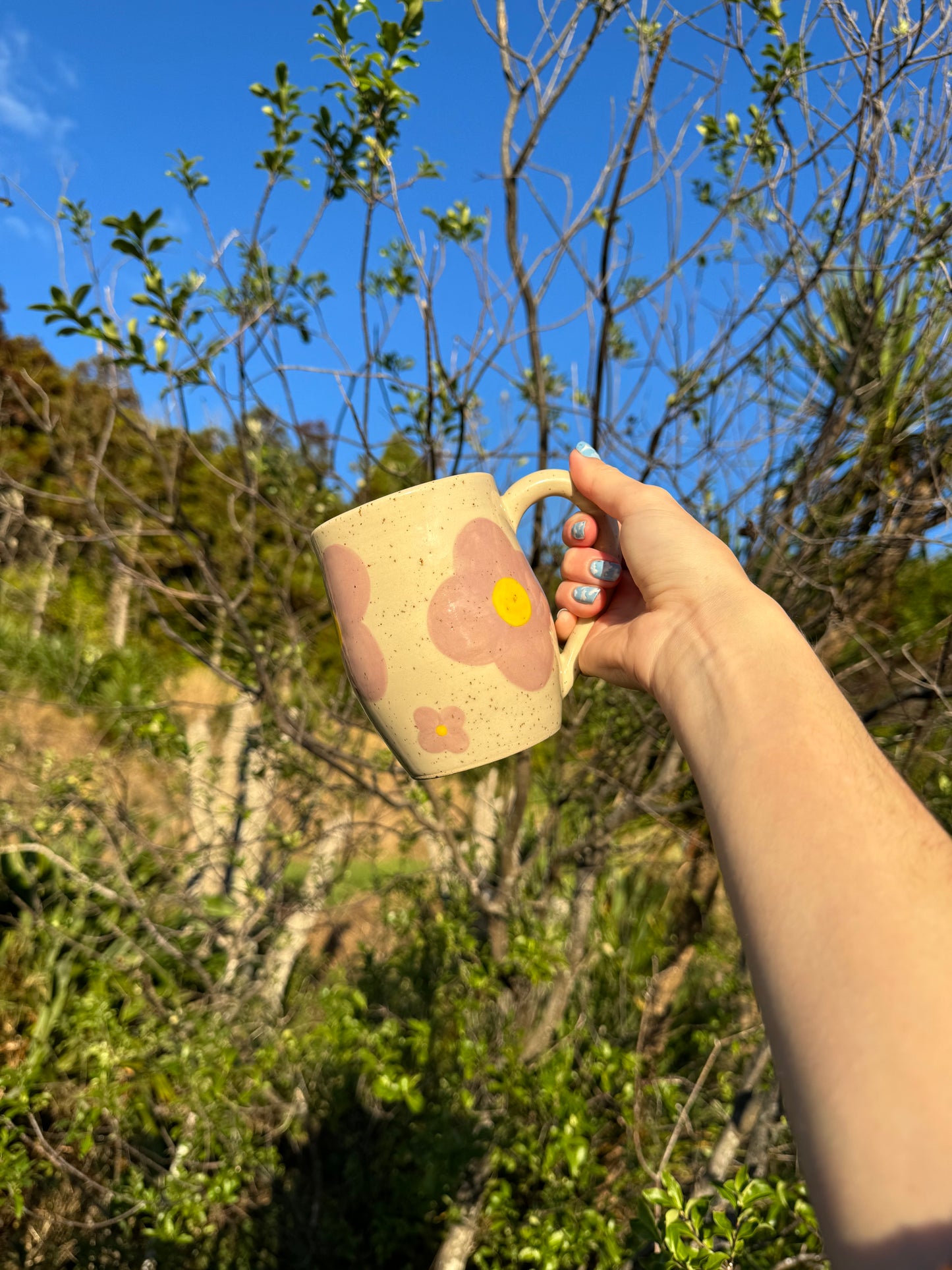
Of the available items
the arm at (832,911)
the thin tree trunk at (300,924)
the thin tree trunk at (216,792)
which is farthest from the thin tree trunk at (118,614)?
the arm at (832,911)

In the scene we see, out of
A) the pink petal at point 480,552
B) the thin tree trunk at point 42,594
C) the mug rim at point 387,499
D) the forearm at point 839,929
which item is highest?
the thin tree trunk at point 42,594

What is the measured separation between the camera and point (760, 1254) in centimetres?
139

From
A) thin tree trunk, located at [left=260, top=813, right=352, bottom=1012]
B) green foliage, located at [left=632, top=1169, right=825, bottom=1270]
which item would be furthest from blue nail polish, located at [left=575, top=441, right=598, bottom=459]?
thin tree trunk, located at [left=260, top=813, right=352, bottom=1012]

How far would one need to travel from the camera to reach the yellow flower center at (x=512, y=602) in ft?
3.31

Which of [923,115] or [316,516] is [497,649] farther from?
[316,516]

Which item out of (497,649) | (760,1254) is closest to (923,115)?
(497,649)

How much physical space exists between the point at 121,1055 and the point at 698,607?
6.11 ft

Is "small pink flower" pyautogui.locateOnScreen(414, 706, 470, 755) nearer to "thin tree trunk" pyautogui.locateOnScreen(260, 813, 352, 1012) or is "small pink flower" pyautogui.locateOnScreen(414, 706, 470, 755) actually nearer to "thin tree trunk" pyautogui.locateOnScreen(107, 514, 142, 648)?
"thin tree trunk" pyautogui.locateOnScreen(260, 813, 352, 1012)

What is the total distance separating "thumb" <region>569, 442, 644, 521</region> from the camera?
1.18 meters

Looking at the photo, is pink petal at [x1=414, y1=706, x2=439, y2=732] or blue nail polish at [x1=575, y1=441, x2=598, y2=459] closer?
pink petal at [x1=414, y1=706, x2=439, y2=732]

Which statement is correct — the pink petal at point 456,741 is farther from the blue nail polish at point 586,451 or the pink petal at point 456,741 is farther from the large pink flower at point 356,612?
the blue nail polish at point 586,451

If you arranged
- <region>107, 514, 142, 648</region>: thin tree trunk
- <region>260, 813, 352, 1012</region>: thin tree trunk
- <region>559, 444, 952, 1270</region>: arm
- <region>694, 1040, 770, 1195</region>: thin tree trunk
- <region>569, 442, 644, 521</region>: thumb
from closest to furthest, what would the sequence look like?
1. <region>559, 444, 952, 1270</region>: arm
2. <region>569, 442, 644, 521</region>: thumb
3. <region>694, 1040, 770, 1195</region>: thin tree trunk
4. <region>260, 813, 352, 1012</region>: thin tree trunk
5. <region>107, 514, 142, 648</region>: thin tree trunk

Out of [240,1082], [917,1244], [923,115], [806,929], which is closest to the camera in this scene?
[917,1244]

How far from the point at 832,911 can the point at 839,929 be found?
0.05ft
